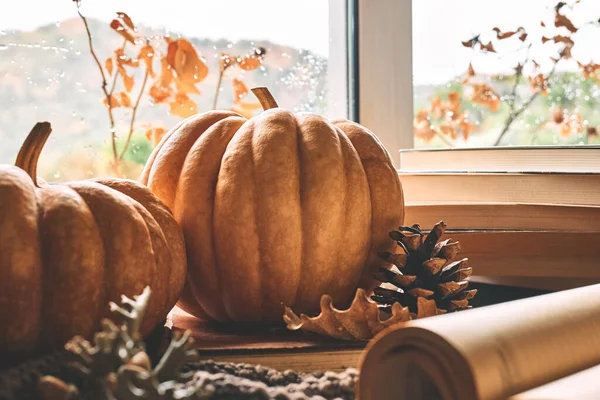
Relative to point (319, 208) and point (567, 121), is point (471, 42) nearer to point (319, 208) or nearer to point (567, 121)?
point (567, 121)

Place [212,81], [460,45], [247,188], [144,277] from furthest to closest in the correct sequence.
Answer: [460,45] < [212,81] < [247,188] < [144,277]

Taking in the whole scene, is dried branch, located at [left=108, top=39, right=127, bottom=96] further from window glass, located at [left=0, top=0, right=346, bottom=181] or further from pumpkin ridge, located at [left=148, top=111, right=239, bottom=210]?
pumpkin ridge, located at [left=148, top=111, right=239, bottom=210]

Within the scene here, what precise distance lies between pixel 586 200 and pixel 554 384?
2.07 ft

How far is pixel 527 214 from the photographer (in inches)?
42.4

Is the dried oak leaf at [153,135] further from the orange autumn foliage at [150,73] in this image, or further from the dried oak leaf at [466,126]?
the dried oak leaf at [466,126]

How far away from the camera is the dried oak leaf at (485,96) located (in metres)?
1.59

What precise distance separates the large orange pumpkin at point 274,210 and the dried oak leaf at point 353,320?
3.1 inches

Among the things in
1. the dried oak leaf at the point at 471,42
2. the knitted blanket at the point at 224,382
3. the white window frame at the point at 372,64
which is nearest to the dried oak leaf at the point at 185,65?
the white window frame at the point at 372,64

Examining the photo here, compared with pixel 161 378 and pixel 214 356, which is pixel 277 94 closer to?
pixel 214 356

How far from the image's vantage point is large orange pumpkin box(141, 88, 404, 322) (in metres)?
0.81

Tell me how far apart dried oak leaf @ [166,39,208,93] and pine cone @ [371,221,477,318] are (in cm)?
61

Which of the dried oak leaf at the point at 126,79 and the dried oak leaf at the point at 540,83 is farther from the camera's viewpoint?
the dried oak leaf at the point at 540,83

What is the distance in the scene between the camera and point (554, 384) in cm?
48

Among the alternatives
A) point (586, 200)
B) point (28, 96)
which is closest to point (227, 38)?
point (28, 96)
